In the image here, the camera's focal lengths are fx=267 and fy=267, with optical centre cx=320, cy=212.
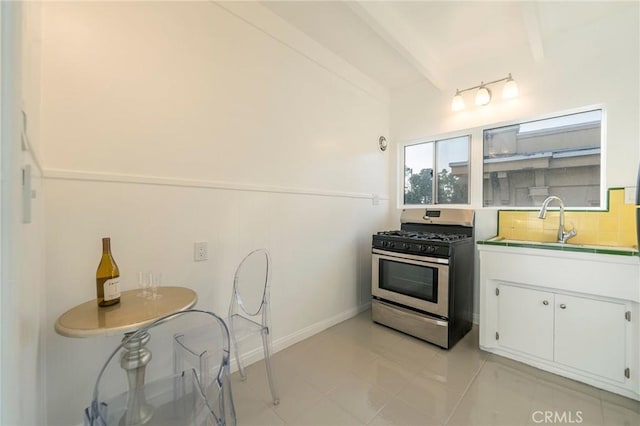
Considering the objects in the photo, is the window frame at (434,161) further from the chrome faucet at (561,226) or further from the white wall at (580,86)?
the chrome faucet at (561,226)

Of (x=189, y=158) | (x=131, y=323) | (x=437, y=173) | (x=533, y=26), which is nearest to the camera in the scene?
(x=131, y=323)

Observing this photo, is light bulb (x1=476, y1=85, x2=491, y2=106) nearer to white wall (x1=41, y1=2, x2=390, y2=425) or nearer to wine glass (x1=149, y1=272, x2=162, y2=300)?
white wall (x1=41, y1=2, x2=390, y2=425)

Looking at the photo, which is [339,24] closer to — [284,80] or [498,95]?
[284,80]

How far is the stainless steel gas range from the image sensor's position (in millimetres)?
2303

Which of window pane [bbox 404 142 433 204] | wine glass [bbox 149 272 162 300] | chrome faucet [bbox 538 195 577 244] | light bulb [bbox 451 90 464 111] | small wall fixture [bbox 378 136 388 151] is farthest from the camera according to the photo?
small wall fixture [bbox 378 136 388 151]

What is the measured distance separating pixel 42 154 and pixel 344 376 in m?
2.21

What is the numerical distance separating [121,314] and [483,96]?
3283 millimetres

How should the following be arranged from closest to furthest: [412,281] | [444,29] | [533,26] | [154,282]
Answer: [154,282], [533,26], [444,29], [412,281]

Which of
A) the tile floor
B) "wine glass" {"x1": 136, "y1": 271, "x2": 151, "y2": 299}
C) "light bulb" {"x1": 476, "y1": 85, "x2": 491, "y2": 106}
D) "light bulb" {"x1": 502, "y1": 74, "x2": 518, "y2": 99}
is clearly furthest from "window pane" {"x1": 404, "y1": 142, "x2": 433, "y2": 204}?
"wine glass" {"x1": 136, "y1": 271, "x2": 151, "y2": 299}

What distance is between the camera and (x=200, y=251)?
1797 millimetres

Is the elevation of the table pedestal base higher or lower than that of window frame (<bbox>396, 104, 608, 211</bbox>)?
lower
